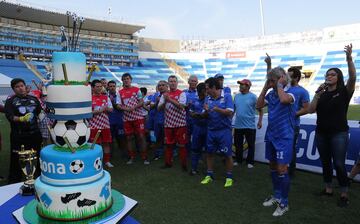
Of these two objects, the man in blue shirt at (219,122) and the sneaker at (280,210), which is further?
the man in blue shirt at (219,122)

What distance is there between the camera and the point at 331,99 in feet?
13.8

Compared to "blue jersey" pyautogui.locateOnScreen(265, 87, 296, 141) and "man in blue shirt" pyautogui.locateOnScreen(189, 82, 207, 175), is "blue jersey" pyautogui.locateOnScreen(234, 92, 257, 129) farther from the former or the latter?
"blue jersey" pyautogui.locateOnScreen(265, 87, 296, 141)

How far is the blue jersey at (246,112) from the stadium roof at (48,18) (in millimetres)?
34964

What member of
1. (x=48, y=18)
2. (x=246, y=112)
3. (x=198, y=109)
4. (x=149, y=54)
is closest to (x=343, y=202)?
(x=246, y=112)

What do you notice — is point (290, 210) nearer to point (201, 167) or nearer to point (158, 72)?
point (201, 167)

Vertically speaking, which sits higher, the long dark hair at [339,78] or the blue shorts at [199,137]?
the long dark hair at [339,78]

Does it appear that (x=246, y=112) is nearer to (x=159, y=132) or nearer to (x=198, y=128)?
(x=198, y=128)

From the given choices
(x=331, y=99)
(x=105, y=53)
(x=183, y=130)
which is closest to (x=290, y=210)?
(x=331, y=99)

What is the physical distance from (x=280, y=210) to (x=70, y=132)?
9.34 feet

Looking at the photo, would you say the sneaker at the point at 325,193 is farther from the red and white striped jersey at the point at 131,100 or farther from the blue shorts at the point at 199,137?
the red and white striped jersey at the point at 131,100

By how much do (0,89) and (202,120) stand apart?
23.4 m

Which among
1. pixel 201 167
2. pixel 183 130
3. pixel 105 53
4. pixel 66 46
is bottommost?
pixel 201 167

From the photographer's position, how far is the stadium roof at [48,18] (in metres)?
34.3

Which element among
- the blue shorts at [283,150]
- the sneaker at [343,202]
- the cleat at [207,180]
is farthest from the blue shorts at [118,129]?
Result: the sneaker at [343,202]
